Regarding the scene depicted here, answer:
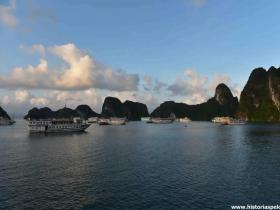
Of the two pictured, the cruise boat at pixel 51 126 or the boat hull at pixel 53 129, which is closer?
the boat hull at pixel 53 129

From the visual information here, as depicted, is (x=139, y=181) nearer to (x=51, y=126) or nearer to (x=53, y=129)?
(x=53, y=129)

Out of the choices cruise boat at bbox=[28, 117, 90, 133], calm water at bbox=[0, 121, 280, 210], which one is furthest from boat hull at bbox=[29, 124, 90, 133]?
calm water at bbox=[0, 121, 280, 210]

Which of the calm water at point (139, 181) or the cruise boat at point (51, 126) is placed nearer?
the calm water at point (139, 181)

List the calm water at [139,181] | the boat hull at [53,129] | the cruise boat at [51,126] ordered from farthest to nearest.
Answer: the cruise boat at [51,126], the boat hull at [53,129], the calm water at [139,181]

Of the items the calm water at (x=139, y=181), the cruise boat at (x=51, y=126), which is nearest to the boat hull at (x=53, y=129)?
the cruise boat at (x=51, y=126)

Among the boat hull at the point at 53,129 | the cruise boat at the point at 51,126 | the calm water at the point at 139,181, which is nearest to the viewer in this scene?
the calm water at the point at 139,181

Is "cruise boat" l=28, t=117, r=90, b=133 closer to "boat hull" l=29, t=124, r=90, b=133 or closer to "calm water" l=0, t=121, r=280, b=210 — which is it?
"boat hull" l=29, t=124, r=90, b=133

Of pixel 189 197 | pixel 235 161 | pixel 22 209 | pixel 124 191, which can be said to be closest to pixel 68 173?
pixel 124 191

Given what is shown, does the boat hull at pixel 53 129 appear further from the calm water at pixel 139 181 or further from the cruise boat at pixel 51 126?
the calm water at pixel 139 181

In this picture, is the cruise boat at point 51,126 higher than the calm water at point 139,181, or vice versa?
the cruise boat at point 51,126

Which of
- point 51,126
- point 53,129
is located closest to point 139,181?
point 53,129

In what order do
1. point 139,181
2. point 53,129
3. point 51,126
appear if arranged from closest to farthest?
point 139,181, point 51,126, point 53,129

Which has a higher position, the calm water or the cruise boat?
the cruise boat

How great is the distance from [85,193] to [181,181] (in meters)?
17.0
